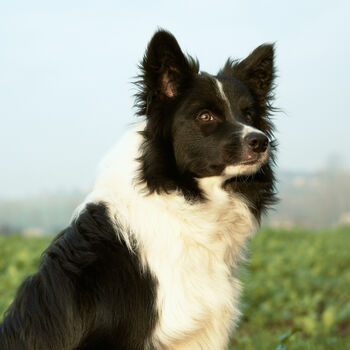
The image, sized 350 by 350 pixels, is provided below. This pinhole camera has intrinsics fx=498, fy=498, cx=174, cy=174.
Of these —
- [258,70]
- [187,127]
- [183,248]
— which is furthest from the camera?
[258,70]

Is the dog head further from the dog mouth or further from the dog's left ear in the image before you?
the dog's left ear

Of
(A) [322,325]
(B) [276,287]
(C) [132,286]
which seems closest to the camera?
(C) [132,286]

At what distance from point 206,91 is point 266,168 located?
0.78 meters

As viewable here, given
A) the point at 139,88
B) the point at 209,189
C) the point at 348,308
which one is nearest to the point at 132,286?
the point at 209,189

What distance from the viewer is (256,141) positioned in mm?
3473

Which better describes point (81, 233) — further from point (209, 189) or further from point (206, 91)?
point (206, 91)

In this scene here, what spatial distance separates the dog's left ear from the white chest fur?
1.02 metres

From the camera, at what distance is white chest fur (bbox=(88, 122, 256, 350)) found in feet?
10.5

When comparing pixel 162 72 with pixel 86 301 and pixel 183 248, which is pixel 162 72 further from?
pixel 86 301

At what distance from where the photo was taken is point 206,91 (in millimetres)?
3715

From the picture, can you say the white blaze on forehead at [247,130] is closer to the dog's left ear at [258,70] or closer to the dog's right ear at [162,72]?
the dog's right ear at [162,72]

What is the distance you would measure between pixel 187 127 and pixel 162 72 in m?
0.44

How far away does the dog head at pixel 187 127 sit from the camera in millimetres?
3502

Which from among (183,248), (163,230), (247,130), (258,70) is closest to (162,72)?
(247,130)
